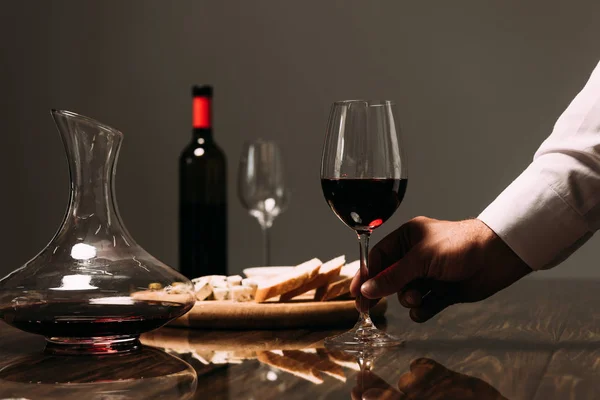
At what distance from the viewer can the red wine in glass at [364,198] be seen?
3.22 ft

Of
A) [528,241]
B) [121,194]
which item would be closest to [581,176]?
[528,241]

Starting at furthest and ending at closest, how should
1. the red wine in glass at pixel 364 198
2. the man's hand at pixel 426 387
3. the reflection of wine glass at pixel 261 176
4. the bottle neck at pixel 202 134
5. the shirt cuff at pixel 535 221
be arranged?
the reflection of wine glass at pixel 261 176 < the bottle neck at pixel 202 134 < the shirt cuff at pixel 535 221 < the red wine in glass at pixel 364 198 < the man's hand at pixel 426 387

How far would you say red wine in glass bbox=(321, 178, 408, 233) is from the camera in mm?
981

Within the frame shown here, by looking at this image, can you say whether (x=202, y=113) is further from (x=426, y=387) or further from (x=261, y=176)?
(x=426, y=387)

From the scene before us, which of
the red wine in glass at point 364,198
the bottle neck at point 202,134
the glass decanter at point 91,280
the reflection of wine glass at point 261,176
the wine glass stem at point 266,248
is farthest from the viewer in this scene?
the reflection of wine glass at point 261,176

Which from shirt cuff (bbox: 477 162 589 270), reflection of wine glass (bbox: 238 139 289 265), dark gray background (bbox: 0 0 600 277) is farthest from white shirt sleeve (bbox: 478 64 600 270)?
dark gray background (bbox: 0 0 600 277)

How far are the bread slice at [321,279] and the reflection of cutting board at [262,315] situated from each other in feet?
0.21

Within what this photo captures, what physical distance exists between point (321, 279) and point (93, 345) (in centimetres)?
35

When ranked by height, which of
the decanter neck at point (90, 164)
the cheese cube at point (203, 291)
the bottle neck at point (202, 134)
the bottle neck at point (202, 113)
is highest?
the bottle neck at point (202, 113)

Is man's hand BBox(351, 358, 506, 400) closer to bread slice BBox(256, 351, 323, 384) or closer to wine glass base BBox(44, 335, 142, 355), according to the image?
bread slice BBox(256, 351, 323, 384)

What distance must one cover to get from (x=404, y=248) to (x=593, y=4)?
9.84ft

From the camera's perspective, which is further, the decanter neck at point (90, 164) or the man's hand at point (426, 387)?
the decanter neck at point (90, 164)

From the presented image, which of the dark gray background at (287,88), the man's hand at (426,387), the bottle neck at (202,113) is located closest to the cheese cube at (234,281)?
the man's hand at (426,387)

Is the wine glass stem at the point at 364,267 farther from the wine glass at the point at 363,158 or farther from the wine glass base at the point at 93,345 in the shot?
the wine glass base at the point at 93,345
